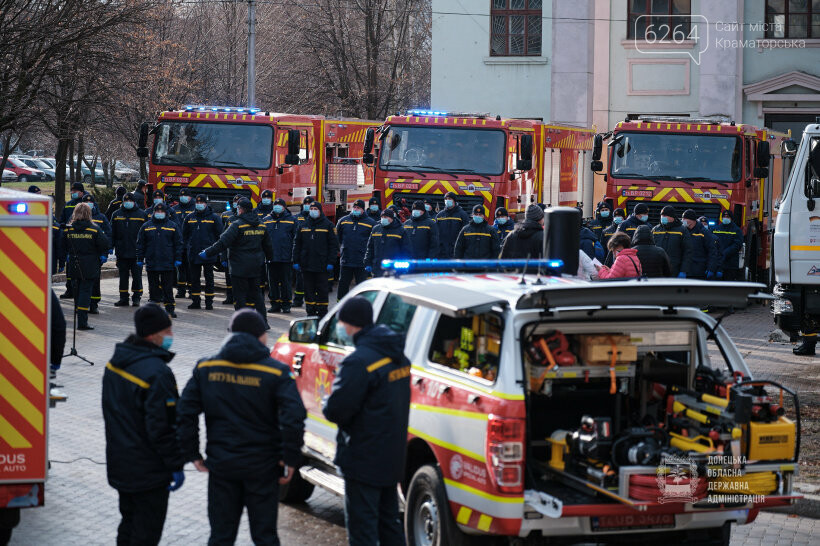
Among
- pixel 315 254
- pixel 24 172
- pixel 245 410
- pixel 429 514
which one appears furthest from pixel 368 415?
pixel 24 172

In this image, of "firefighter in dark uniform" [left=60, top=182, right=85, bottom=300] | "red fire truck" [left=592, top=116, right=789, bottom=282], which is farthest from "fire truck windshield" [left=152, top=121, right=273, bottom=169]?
"red fire truck" [left=592, top=116, right=789, bottom=282]

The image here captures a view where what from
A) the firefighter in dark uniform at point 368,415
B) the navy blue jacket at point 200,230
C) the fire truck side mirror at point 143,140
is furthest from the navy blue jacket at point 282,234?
the firefighter in dark uniform at point 368,415

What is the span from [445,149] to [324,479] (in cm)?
1438

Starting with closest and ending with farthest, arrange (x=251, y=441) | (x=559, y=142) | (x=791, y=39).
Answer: (x=251, y=441)
(x=559, y=142)
(x=791, y=39)

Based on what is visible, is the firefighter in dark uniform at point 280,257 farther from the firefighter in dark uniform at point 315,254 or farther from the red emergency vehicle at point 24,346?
the red emergency vehicle at point 24,346

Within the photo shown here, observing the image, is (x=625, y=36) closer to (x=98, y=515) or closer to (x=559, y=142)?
(x=559, y=142)

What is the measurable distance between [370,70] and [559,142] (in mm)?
15823

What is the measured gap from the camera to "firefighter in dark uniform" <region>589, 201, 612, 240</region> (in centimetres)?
2075

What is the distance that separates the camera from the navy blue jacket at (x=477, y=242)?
18.4 meters

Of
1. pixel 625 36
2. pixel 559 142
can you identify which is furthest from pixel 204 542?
pixel 625 36

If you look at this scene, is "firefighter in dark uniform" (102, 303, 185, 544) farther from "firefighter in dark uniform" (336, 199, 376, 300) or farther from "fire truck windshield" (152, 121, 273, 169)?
"fire truck windshield" (152, 121, 273, 169)

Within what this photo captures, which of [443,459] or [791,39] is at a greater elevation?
[791,39]

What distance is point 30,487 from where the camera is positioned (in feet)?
22.8

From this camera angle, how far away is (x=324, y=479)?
789cm
